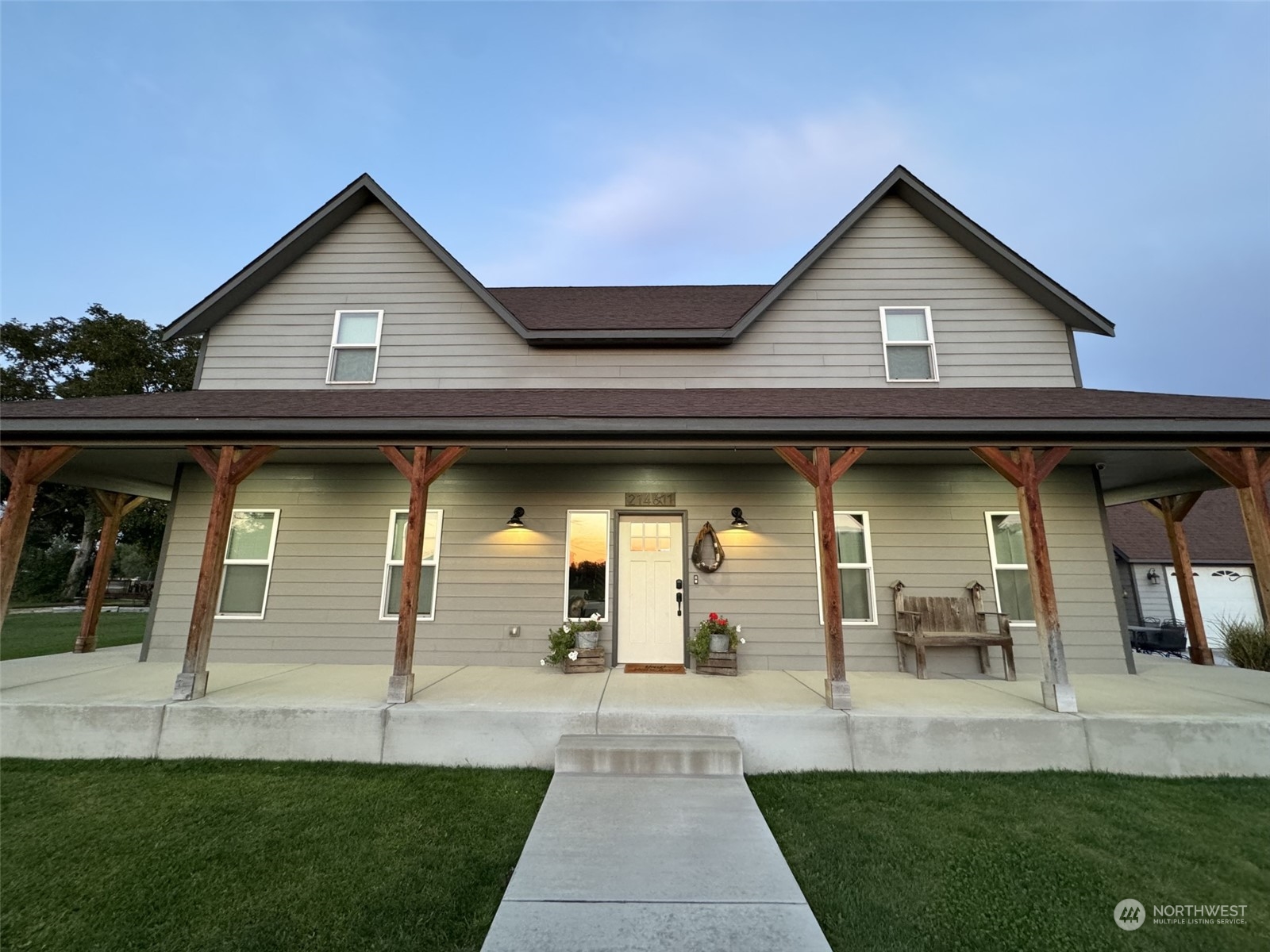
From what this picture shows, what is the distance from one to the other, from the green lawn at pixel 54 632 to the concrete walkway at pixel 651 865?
9.17 metres

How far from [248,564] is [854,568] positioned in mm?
8199

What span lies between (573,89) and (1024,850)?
36933mm

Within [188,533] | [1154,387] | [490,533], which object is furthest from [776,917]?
[1154,387]

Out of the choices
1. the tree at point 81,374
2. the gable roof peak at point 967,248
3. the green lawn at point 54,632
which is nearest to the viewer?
the gable roof peak at point 967,248

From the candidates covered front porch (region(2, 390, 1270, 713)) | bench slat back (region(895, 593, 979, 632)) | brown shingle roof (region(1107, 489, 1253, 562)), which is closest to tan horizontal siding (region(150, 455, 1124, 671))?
covered front porch (region(2, 390, 1270, 713))

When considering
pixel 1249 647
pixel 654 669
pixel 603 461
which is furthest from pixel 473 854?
pixel 1249 647

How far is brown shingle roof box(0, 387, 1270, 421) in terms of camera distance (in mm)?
5160

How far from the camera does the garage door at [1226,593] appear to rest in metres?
13.2

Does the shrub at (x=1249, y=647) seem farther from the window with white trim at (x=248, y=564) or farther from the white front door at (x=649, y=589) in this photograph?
the window with white trim at (x=248, y=564)

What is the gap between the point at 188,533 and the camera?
23.0 ft

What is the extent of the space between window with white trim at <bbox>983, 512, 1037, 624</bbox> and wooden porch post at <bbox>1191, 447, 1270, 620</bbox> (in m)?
1.88

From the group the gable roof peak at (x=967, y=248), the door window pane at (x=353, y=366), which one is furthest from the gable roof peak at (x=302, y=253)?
the gable roof peak at (x=967, y=248)

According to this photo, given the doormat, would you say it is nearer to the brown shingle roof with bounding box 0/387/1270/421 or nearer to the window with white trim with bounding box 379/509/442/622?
the window with white trim with bounding box 379/509/442/622

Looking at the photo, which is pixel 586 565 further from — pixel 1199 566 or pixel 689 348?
pixel 1199 566
